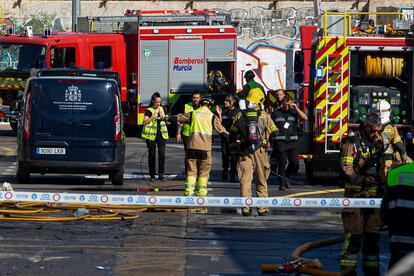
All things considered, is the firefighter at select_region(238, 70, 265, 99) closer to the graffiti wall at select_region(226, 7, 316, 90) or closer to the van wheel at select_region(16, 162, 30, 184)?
the van wheel at select_region(16, 162, 30, 184)

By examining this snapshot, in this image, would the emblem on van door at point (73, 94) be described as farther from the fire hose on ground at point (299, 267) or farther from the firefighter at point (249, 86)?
the fire hose on ground at point (299, 267)

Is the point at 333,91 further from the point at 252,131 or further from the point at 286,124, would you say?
the point at 252,131

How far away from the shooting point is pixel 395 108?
741 inches

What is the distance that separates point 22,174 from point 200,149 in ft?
11.9

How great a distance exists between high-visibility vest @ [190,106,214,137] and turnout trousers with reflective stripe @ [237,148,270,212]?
3.93 ft

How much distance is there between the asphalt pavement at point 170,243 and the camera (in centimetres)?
1078

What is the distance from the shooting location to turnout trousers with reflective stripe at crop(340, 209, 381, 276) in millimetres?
9695

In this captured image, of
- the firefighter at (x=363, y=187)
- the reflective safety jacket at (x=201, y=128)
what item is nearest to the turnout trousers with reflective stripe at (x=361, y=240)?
the firefighter at (x=363, y=187)

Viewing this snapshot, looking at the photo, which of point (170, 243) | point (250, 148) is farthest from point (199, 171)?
point (170, 243)

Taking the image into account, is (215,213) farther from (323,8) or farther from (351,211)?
(323,8)

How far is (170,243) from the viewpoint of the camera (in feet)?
40.2

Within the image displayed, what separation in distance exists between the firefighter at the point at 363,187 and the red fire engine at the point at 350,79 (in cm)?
827

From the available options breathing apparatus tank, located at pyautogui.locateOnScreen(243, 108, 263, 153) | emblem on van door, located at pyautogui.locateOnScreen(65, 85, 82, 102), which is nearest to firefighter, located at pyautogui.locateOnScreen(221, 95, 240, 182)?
emblem on van door, located at pyautogui.locateOnScreen(65, 85, 82, 102)

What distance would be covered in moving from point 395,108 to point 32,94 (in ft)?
19.5
